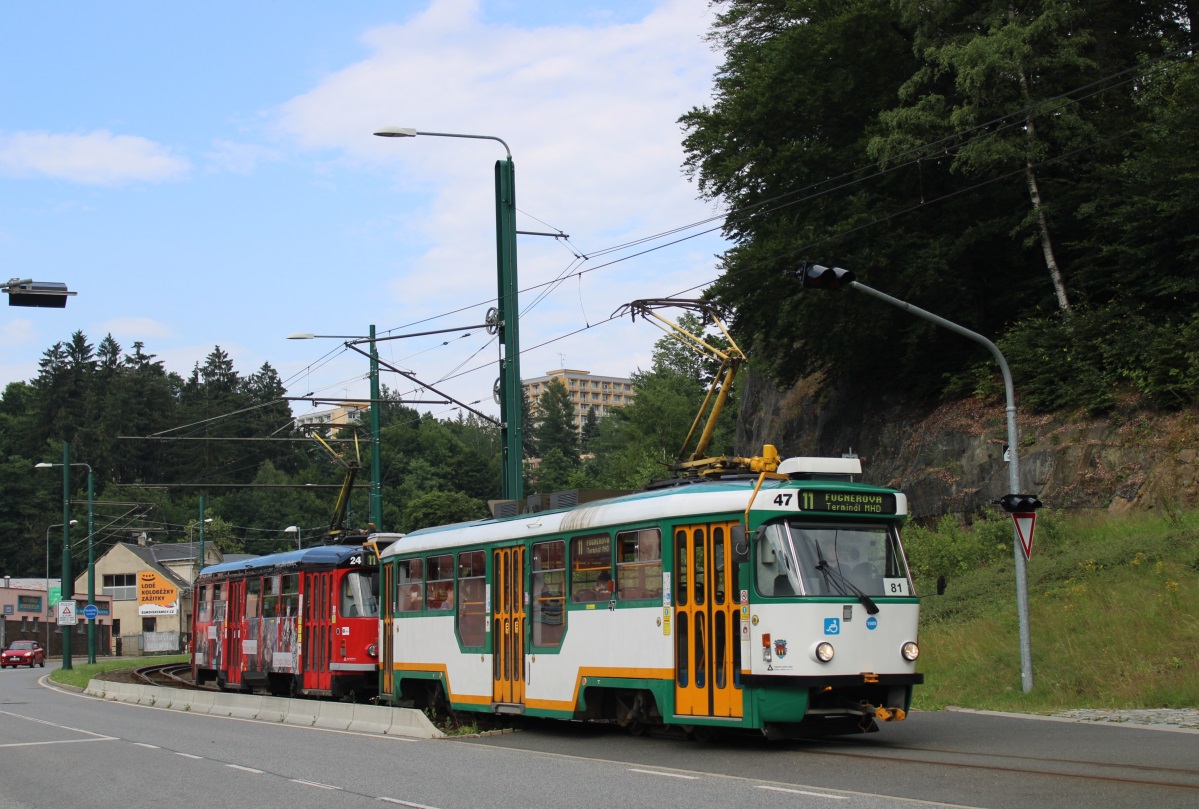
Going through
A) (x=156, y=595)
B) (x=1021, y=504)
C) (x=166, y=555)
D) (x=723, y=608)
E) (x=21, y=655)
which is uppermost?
(x=166, y=555)

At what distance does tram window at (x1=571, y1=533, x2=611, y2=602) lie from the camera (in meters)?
16.5

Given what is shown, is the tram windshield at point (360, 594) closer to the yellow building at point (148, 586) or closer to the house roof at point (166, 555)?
the yellow building at point (148, 586)

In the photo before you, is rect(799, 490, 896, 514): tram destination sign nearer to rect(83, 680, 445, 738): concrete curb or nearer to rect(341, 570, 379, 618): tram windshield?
rect(83, 680, 445, 738): concrete curb

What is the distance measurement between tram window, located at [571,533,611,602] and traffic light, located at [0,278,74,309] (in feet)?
24.8

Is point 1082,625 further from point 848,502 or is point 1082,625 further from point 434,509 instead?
point 434,509

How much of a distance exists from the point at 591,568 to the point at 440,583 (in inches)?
170

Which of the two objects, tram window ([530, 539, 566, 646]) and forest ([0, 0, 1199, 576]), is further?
forest ([0, 0, 1199, 576])

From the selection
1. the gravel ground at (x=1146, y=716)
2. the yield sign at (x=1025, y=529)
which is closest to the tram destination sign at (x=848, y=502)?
the gravel ground at (x=1146, y=716)

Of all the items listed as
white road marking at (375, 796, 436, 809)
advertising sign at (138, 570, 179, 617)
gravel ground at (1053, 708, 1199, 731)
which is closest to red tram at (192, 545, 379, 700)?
gravel ground at (1053, 708, 1199, 731)

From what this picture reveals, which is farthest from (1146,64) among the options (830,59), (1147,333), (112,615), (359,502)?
(359,502)

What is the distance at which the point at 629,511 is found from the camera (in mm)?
16016

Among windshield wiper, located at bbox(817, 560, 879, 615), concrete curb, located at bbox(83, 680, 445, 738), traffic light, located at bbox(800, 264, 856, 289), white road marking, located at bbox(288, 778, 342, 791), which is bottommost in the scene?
concrete curb, located at bbox(83, 680, 445, 738)

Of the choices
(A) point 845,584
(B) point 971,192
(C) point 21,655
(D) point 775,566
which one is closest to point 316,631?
(D) point 775,566

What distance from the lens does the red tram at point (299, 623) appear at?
84.3ft
